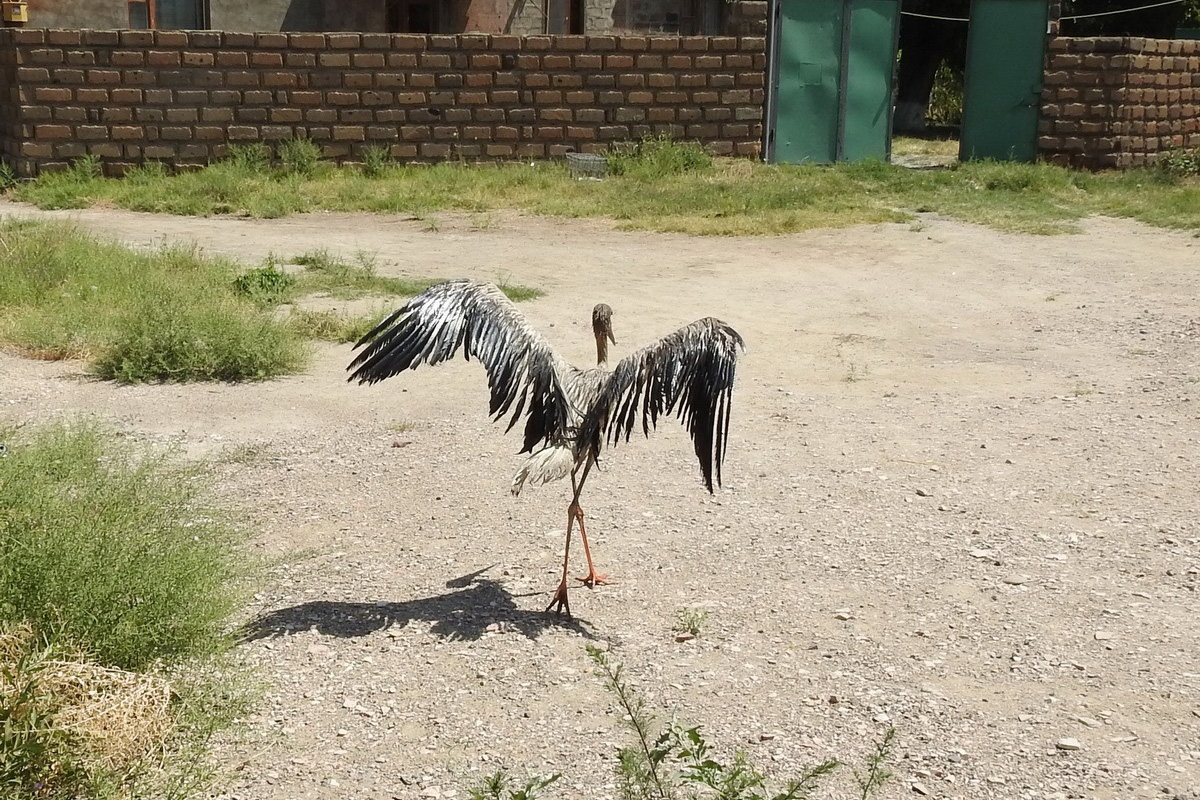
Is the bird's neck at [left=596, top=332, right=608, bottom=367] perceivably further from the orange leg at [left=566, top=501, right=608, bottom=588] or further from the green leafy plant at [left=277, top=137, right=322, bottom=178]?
the green leafy plant at [left=277, top=137, right=322, bottom=178]

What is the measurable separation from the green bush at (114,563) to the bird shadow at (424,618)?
21cm

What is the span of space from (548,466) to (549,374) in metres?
0.38

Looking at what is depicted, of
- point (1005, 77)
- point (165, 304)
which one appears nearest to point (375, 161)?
point (165, 304)

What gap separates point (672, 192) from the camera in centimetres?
1597

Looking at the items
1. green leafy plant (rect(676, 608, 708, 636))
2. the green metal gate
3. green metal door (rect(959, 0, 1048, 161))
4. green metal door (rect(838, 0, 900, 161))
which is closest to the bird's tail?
green leafy plant (rect(676, 608, 708, 636))

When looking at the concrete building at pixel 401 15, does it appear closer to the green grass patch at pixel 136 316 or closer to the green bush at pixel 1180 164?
the green bush at pixel 1180 164

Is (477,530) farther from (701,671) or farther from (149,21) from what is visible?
(149,21)

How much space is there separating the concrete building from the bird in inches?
665

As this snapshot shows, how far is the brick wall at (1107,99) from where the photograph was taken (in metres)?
17.7

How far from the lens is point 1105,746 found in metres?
4.48

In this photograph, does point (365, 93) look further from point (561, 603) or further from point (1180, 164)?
point (561, 603)

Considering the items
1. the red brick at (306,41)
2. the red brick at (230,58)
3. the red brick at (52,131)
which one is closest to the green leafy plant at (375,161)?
the red brick at (306,41)

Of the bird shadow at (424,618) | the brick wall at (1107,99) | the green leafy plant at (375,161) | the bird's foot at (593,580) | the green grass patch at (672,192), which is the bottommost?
the bird shadow at (424,618)

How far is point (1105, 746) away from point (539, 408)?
2502 millimetres
